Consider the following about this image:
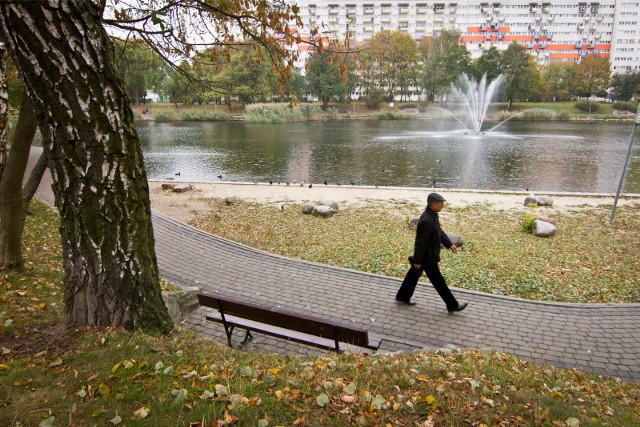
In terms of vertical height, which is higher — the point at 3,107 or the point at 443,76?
the point at 443,76

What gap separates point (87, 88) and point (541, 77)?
92143 mm

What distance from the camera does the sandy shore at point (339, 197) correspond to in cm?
→ 1360

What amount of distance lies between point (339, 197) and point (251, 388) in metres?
12.4

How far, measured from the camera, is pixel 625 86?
242 ft

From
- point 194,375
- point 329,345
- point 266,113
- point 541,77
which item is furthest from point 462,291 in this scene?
point 541,77

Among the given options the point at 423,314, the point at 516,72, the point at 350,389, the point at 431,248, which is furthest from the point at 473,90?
the point at 350,389

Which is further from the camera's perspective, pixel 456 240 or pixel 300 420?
pixel 456 240

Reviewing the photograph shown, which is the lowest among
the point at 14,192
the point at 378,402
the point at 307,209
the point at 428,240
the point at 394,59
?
the point at 307,209

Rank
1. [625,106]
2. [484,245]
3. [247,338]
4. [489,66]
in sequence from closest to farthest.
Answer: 1. [247,338]
2. [484,245]
3. [489,66]
4. [625,106]

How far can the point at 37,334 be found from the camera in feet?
12.3

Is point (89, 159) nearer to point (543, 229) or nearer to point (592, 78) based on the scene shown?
point (543, 229)

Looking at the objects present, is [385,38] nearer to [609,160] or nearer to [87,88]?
[609,160]

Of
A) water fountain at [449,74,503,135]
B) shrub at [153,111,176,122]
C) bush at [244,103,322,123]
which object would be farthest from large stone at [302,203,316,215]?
shrub at [153,111,176,122]

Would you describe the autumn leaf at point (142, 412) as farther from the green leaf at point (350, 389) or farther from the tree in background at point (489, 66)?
the tree in background at point (489, 66)
